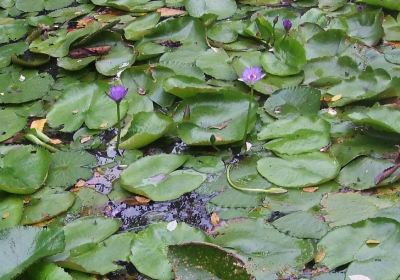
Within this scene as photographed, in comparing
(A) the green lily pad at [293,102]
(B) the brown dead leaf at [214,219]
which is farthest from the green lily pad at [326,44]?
(B) the brown dead leaf at [214,219]

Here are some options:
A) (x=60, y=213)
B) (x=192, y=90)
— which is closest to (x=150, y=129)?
(x=192, y=90)

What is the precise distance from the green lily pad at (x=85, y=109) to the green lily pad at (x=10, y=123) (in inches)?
3.6

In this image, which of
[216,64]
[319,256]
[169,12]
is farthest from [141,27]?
[319,256]

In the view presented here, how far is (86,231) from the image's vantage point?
147 cm

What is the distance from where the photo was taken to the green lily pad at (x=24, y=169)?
158 cm

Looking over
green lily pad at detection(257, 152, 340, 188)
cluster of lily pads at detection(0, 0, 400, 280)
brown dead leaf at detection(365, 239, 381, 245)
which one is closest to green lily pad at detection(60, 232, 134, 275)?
cluster of lily pads at detection(0, 0, 400, 280)

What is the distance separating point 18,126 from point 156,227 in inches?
27.0

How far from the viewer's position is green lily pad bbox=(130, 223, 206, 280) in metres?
1.34

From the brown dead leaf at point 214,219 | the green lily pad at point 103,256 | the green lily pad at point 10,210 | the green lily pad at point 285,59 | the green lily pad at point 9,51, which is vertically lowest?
the green lily pad at point 10,210

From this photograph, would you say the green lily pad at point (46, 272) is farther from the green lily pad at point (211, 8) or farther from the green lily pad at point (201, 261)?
the green lily pad at point (211, 8)

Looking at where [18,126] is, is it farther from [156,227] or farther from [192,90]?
[156,227]

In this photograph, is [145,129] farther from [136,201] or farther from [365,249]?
[365,249]

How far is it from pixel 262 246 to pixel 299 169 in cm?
29

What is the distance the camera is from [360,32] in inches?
84.9
